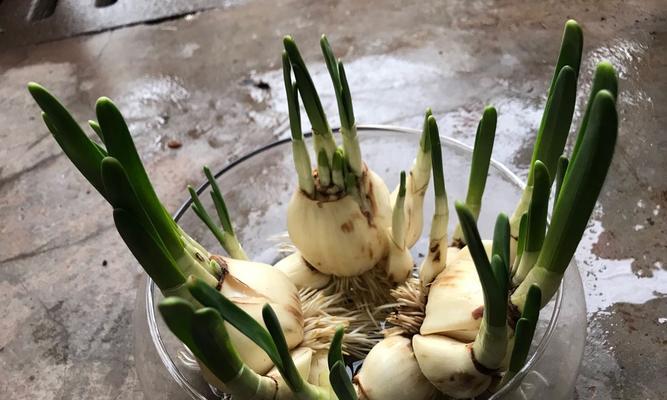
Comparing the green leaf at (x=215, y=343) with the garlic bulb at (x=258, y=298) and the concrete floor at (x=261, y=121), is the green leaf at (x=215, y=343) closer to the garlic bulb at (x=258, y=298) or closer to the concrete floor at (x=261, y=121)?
the garlic bulb at (x=258, y=298)

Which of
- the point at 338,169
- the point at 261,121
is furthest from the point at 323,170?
the point at 261,121

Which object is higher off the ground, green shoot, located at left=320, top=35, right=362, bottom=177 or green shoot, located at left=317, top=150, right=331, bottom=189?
green shoot, located at left=320, top=35, right=362, bottom=177

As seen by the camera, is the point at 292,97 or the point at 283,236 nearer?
the point at 292,97

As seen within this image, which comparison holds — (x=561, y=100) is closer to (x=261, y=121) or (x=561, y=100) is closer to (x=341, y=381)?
(x=341, y=381)

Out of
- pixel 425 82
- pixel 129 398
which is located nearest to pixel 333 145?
pixel 129 398

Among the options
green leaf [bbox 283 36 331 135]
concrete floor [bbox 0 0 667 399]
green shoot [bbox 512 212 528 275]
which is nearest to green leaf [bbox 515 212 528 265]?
green shoot [bbox 512 212 528 275]

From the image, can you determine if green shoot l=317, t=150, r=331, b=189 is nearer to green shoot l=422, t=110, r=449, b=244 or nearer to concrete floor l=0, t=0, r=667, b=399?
green shoot l=422, t=110, r=449, b=244

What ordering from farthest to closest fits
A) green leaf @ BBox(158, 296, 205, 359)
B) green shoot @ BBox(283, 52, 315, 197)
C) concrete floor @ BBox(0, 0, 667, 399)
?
concrete floor @ BBox(0, 0, 667, 399) < green shoot @ BBox(283, 52, 315, 197) < green leaf @ BBox(158, 296, 205, 359)
